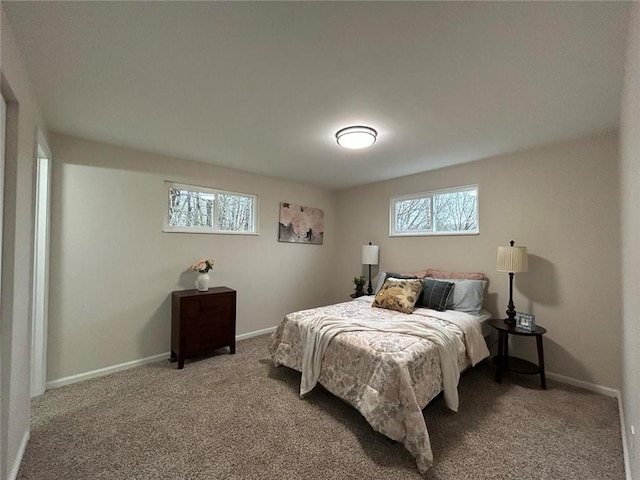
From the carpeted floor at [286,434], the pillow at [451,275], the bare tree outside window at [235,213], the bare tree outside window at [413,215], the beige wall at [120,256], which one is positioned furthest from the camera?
Result: the bare tree outside window at [413,215]

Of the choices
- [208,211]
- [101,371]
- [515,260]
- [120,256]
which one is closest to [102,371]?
[101,371]

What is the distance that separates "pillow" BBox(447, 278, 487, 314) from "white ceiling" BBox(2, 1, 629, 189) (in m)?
1.53

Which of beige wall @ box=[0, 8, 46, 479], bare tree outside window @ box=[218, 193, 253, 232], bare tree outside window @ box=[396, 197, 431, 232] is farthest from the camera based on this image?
bare tree outside window @ box=[396, 197, 431, 232]

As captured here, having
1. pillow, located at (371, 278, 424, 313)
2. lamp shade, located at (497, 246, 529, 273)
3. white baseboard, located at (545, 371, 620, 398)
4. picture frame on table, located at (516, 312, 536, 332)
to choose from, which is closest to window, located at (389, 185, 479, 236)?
lamp shade, located at (497, 246, 529, 273)

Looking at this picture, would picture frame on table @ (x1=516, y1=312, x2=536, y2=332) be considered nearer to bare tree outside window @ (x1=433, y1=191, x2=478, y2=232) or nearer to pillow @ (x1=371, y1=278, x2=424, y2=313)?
pillow @ (x1=371, y1=278, x2=424, y2=313)

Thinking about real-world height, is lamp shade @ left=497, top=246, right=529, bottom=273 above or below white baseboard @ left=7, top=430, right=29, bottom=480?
above

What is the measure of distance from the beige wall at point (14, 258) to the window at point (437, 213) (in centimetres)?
387

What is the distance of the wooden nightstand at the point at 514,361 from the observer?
2.47 meters

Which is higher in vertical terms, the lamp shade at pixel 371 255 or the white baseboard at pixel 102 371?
the lamp shade at pixel 371 255

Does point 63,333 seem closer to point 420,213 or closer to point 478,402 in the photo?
point 478,402

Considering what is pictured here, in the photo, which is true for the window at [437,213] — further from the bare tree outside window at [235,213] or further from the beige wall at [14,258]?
the beige wall at [14,258]

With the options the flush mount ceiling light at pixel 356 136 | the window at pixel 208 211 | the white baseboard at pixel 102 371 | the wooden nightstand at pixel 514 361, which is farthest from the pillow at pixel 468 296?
the white baseboard at pixel 102 371

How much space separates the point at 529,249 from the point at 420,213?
1399 millimetres

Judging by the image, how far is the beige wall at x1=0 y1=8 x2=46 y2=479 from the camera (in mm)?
1363
